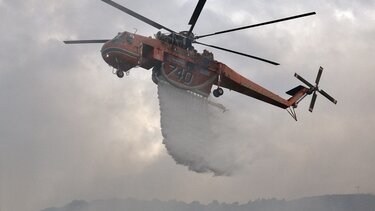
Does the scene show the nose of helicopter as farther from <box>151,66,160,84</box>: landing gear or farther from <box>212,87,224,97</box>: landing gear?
<box>212,87,224,97</box>: landing gear

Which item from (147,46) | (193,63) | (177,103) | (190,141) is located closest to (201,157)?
(190,141)

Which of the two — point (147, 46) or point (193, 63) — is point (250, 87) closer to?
point (193, 63)

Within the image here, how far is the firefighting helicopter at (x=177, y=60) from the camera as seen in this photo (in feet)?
116

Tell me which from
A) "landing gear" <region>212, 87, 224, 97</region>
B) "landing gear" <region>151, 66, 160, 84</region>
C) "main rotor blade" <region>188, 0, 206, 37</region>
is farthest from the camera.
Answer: "landing gear" <region>212, 87, 224, 97</region>

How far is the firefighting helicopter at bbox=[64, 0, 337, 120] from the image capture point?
35.2m

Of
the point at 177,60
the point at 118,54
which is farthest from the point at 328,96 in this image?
the point at 118,54

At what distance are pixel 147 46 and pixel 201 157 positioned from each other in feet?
35.1

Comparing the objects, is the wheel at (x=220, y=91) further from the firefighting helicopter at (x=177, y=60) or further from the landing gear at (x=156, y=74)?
the landing gear at (x=156, y=74)

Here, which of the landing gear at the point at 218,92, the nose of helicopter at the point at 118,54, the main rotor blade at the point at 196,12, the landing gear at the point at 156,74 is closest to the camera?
the main rotor blade at the point at 196,12

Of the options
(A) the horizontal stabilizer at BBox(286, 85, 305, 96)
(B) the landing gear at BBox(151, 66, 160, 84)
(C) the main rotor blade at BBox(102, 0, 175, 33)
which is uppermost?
(A) the horizontal stabilizer at BBox(286, 85, 305, 96)

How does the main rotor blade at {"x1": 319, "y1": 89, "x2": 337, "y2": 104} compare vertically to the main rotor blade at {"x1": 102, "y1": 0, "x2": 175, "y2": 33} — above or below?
above

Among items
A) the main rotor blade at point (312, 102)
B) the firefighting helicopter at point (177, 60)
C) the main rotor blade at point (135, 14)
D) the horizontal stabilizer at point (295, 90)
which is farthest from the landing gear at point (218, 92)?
the main rotor blade at point (312, 102)

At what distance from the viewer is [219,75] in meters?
39.7

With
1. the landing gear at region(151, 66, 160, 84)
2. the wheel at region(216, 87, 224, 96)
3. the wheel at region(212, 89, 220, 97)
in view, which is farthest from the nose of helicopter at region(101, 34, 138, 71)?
the wheel at region(216, 87, 224, 96)
